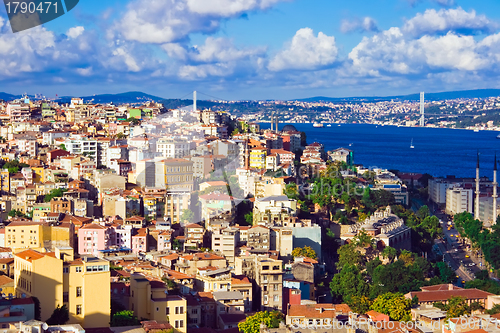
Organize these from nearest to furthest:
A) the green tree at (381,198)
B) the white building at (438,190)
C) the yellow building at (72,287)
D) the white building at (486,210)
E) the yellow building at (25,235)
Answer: the yellow building at (72,287) → the yellow building at (25,235) → the green tree at (381,198) → the white building at (486,210) → the white building at (438,190)

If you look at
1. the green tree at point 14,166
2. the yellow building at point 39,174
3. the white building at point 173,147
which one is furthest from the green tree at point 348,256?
the green tree at point 14,166

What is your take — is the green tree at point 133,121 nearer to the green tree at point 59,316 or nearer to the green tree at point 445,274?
the green tree at point 445,274

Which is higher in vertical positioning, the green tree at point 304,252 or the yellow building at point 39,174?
the yellow building at point 39,174

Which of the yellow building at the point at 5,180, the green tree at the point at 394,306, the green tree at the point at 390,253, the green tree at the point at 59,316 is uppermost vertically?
the yellow building at the point at 5,180

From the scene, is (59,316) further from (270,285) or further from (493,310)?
(493,310)

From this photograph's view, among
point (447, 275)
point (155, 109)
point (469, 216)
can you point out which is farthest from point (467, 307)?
point (155, 109)

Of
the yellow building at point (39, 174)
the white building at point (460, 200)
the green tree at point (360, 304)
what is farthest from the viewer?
the white building at point (460, 200)

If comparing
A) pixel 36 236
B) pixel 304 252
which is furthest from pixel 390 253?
pixel 36 236

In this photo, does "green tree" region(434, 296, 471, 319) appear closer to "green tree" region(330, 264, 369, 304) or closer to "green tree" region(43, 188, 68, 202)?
"green tree" region(330, 264, 369, 304)
